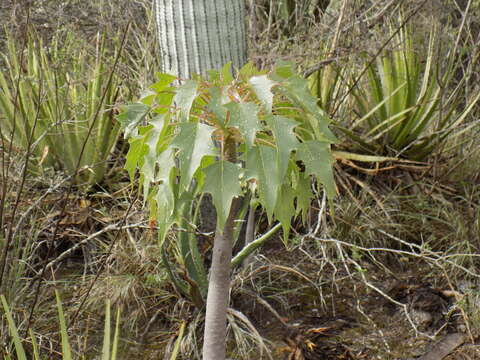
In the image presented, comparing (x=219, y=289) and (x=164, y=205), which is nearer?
(x=164, y=205)

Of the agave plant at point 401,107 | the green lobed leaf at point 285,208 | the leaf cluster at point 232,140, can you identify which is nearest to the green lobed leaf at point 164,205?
the leaf cluster at point 232,140

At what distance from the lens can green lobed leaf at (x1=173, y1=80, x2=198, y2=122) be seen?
104 centimetres

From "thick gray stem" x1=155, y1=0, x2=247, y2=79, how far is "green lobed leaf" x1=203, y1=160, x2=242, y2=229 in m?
1.23

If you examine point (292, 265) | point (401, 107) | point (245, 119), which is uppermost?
point (245, 119)

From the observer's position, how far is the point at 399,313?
7.95ft

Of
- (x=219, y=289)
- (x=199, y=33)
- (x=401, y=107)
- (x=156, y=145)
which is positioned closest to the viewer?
(x=156, y=145)

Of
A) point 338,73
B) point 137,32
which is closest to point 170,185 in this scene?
point 338,73

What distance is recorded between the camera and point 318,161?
1074 millimetres

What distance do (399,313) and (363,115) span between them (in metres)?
1.38

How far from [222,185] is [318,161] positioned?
0.19 meters

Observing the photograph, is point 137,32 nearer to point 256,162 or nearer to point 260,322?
point 260,322

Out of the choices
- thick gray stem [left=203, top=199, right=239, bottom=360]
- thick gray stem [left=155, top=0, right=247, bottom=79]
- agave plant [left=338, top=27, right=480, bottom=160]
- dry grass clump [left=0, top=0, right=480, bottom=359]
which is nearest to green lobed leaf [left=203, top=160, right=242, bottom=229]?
thick gray stem [left=203, top=199, right=239, bottom=360]

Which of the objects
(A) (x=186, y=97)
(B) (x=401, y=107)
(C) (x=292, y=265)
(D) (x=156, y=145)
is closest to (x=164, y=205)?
(D) (x=156, y=145)

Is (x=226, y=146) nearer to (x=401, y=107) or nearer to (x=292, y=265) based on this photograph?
(x=292, y=265)
